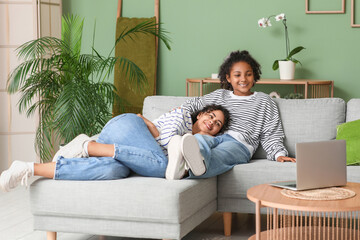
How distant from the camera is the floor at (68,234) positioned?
3164 mm

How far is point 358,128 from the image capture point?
10.6 feet

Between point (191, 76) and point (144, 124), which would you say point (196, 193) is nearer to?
point (144, 124)

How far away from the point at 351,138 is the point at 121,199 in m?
1.36

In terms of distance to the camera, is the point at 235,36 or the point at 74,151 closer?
the point at 74,151

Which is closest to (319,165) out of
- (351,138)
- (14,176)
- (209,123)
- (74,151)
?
(351,138)

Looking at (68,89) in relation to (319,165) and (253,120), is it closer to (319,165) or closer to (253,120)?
(253,120)

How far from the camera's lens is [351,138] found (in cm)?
319

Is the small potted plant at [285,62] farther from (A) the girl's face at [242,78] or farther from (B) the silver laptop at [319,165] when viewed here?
(B) the silver laptop at [319,165]

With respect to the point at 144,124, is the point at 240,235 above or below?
below

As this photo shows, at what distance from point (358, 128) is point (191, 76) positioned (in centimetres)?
266

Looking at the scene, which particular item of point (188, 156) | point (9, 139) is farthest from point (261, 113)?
point (9, 139)

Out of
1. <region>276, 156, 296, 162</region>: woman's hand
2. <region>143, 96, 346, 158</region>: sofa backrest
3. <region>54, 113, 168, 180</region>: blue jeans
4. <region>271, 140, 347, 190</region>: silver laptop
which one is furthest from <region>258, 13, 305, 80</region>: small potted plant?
<region>271, 140, 347, 190</region>: silver laptop

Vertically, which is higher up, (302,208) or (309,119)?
(309,119)

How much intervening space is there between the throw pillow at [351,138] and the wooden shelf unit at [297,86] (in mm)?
1585
